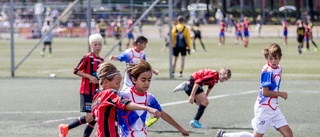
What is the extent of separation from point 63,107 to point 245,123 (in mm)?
4587

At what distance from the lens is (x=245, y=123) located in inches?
556

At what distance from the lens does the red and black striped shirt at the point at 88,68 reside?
12117 mm

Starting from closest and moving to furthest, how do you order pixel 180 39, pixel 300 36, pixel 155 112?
pixel 155 112
pixel 180 39
pixel 300 36

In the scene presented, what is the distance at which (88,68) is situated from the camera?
1223cm

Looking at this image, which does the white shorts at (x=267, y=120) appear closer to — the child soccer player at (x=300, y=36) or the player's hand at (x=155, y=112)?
the player's hand at (x=155, y=112)

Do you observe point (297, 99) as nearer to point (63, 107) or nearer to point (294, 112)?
point (294, 112)

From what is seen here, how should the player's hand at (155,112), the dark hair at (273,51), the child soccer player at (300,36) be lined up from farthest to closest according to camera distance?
1. the child soccer player at (300,36)
2. the dark hair at (273,51)
3. the player's hand at (155,112)

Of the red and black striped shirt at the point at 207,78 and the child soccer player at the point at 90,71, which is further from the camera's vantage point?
the red and black striped shirt at the point at 207,78

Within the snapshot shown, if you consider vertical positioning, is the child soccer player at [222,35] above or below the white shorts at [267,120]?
above

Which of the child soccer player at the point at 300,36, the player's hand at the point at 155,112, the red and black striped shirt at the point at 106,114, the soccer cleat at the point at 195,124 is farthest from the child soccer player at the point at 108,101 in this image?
the child soccer player at the point at 300,36

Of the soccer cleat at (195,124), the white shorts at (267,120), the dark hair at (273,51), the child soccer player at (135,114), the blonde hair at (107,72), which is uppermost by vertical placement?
the dark hair at (273,51)

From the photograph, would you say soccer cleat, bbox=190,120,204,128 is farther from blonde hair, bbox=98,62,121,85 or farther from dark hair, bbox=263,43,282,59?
blonde hair, bbox=98,62,121,85

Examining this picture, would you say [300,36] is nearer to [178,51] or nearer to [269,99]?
[178,51]

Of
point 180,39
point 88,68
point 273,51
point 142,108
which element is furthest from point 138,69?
point 180,39
